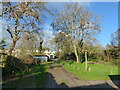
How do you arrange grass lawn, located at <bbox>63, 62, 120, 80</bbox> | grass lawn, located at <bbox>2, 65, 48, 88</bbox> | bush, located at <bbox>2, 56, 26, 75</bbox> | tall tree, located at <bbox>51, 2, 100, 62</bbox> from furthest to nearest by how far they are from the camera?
1. tall tree, located at <bbox>51, 2, 100, 62</bbox>
2. bush, located at <bbox>2, 56, 26, 75</bbox>
3. grass lawn, located at <bbox>63, 62, 120, 80</bbox>
4. grass lawn, located at <bbox>2, 65, 48, 88</bbox>

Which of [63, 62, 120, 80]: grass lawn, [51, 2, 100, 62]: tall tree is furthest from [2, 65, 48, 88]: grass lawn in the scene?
[51, 2, 100, 62]: tall tree

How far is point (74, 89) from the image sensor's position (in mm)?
5574

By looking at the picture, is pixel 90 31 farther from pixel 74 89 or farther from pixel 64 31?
pixel 74 89

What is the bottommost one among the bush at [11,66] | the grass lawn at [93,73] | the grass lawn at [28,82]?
the grass lawn at [93,73]

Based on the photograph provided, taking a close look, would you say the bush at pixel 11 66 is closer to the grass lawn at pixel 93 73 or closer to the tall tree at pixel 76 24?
the grass lawn at pixel 93 73

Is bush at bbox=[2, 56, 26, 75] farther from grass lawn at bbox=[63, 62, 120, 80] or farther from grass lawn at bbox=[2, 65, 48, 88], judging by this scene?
grass lawn at bbox=[63, 62, 120, 80]

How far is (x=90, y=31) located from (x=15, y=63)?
64.4 feet

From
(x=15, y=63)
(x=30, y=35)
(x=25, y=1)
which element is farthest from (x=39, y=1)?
(x=15, y=63)

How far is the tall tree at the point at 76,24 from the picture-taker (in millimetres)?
24534

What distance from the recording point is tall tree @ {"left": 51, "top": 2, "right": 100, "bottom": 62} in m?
24.5

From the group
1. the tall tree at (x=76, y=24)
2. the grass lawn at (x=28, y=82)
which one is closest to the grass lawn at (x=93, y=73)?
the grass lawn at (x=28, y=82)

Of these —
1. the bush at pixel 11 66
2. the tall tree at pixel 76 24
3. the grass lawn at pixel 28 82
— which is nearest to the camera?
the grass lawn at pixel 28 82

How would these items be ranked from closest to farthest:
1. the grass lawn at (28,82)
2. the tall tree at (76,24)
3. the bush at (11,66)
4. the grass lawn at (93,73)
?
the grass lawn at (28,82) → the grass lawn at (93,73) → the bush at (11,66) → the tall tree at (76,24)

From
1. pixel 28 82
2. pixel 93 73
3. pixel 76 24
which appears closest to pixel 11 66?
pixel 28 82
